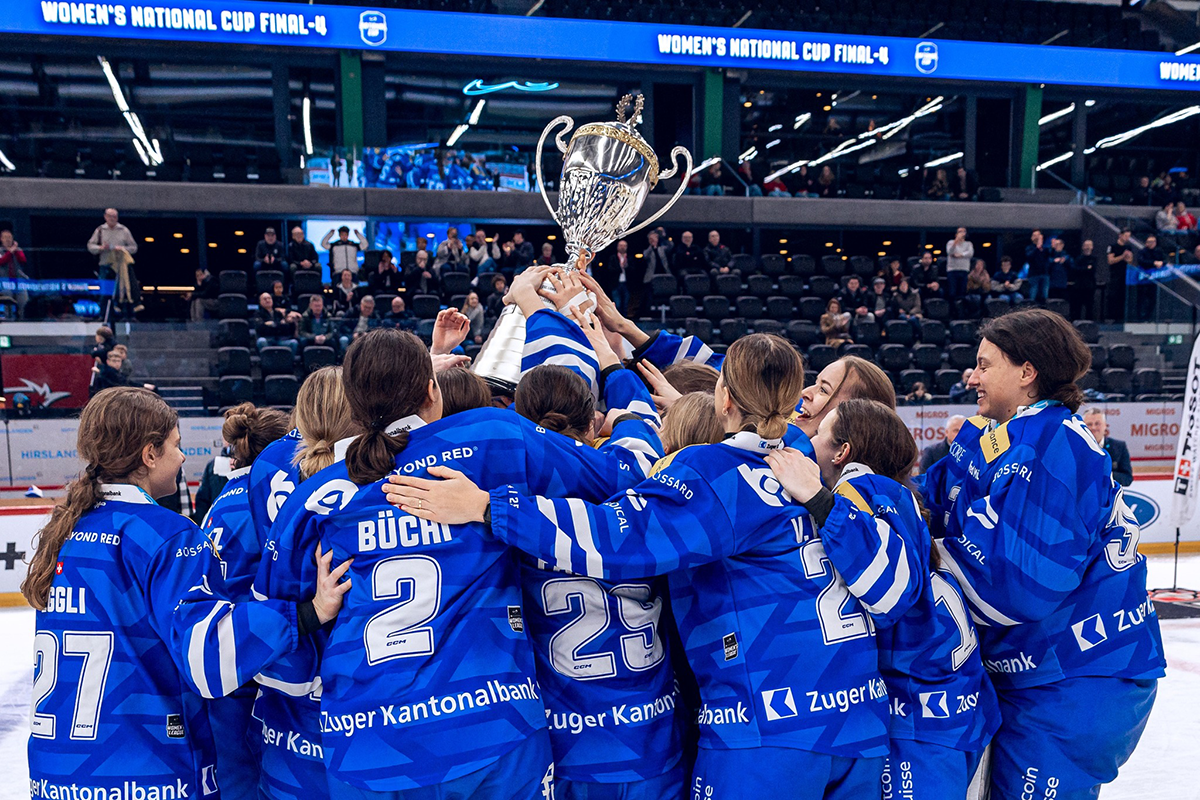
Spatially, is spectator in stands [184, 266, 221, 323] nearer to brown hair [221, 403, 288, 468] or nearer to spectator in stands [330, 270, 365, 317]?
spectator in stands [330, 270, 365, 317]

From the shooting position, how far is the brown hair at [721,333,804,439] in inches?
67.8

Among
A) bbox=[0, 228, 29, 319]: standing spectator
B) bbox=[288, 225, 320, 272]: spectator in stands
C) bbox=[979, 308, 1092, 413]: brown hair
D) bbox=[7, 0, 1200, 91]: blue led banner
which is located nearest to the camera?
bbox=[979, 308, 1092, 413]: brown hair

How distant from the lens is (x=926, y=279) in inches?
533

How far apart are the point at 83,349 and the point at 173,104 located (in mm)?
8159

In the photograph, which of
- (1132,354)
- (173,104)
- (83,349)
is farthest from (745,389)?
(173,104)

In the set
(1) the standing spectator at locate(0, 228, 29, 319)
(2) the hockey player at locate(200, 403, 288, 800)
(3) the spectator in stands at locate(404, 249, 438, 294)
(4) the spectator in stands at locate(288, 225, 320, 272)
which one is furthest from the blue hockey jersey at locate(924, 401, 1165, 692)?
(4) the spectator in stands at locate(288, 225, 320, 272)

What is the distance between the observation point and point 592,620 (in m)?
1.76

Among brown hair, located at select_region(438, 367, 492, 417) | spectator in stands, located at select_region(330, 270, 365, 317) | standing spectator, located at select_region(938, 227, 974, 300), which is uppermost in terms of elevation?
standing spectator, located at select_region(938, 227, 974, 300)

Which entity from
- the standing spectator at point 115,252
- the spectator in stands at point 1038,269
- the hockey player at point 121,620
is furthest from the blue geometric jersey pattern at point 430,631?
the spectator in stands at point 1038,269

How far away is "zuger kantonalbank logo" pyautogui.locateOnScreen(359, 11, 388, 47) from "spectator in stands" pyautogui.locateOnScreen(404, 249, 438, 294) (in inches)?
194

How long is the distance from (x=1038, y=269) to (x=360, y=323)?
10262 millimetres

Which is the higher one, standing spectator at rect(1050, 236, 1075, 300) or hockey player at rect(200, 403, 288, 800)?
standing spectator at rect(1050, 236, 1075, 300)

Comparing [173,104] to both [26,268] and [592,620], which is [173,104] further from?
[592,620]

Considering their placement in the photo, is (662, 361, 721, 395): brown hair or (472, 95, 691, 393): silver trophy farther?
(662, 361, 721, 395): brown hair
